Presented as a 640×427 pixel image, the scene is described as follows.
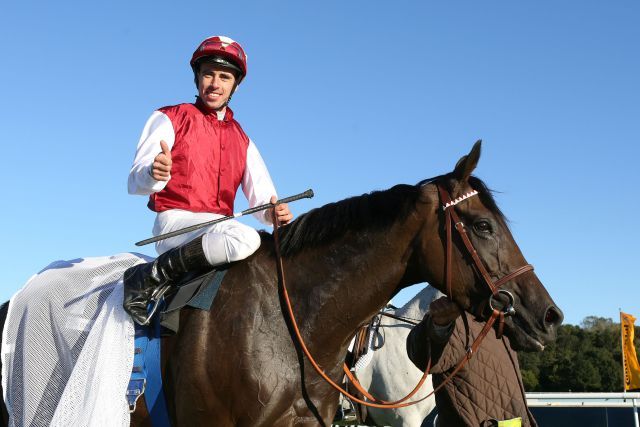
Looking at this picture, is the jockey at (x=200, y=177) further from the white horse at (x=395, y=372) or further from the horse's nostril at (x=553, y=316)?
the white horse at (x=395, y=372)

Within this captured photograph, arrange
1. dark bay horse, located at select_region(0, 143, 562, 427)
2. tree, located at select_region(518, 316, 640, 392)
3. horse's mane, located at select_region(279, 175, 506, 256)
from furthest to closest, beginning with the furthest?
1. tree, located at select_region(518, 316, 640, 392)
2. horse's mane, located at select_region(279, 175, 506, 256)
3. dark bay horse, located at select_region(0, 143, 562, 427)

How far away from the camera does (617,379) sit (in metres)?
31.8

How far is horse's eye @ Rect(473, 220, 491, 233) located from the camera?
4344 mm

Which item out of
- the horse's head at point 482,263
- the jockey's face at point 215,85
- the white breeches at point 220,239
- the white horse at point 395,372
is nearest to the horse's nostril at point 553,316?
the horse's head at point 482,263

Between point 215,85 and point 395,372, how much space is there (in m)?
5.40

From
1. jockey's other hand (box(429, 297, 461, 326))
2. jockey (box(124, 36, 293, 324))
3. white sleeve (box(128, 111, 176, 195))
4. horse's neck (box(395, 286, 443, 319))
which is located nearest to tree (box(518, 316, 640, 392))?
horse's neck (box(395, 286, 443, 319))

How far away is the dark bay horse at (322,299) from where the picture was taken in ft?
13.4

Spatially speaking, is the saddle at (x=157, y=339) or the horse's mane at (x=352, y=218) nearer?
the saddle at (x=157, y=339)

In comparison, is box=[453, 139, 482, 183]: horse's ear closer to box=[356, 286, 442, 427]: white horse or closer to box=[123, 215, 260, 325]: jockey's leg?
box=[123, 215, 260, 325]: jockey's leg

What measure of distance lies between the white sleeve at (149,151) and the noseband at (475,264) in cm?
172

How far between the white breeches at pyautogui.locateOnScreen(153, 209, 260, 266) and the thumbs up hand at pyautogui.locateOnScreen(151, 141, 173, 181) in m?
0.42

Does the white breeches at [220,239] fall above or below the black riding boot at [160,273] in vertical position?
above

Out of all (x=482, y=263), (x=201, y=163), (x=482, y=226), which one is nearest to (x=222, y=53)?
(x=201, y=163)

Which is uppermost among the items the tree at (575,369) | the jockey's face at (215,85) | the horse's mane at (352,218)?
the jockey's face at (215,85)
